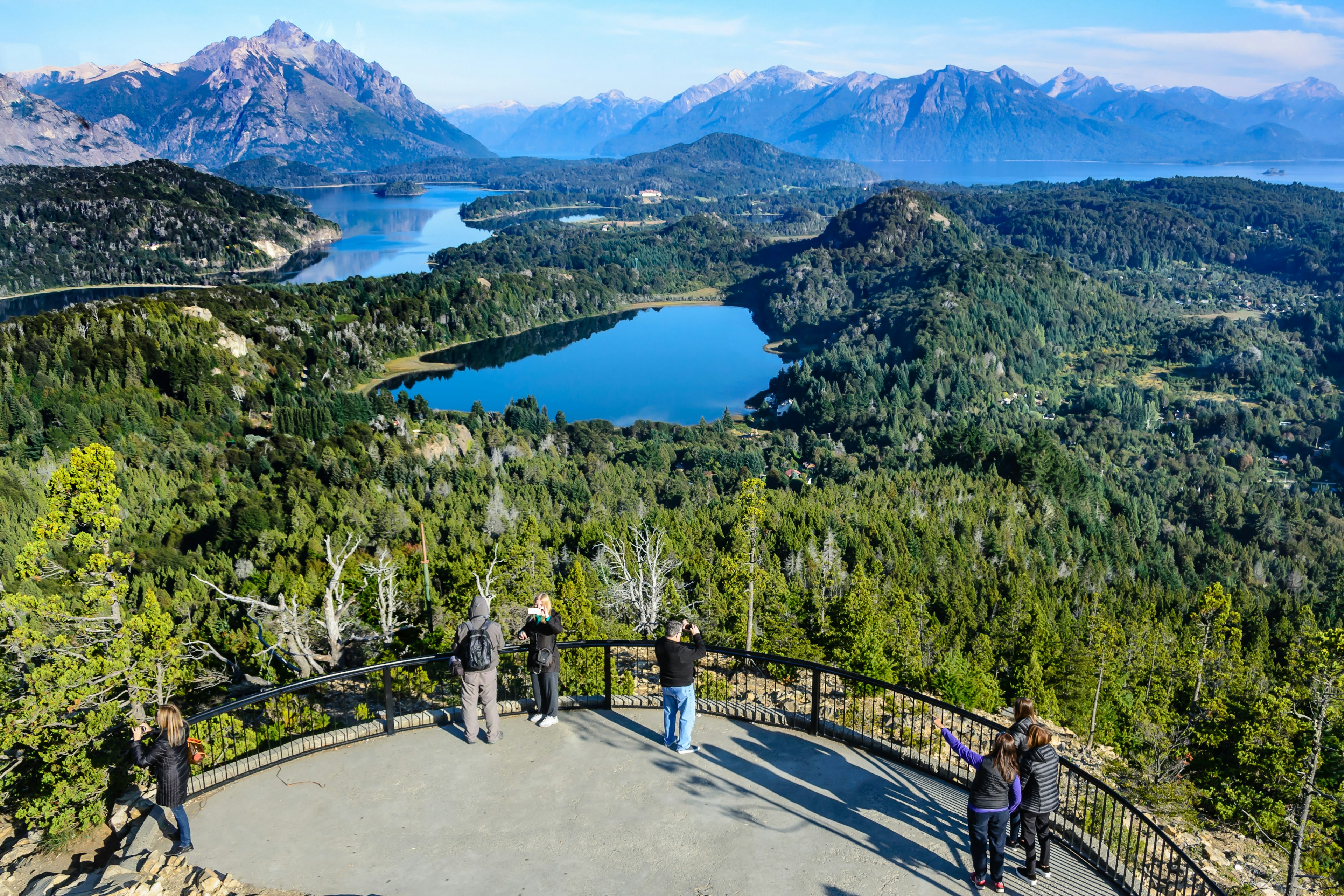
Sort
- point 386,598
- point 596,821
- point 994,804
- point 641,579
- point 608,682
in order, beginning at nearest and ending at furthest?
point 994,804
point 596,821
point 608,682
point 386,598
point 641,579

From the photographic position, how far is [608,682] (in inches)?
476

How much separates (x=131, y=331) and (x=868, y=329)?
112748 mm

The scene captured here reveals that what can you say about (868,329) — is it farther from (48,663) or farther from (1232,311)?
(48,663)

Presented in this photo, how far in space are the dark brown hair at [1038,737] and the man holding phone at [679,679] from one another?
12.3 ft

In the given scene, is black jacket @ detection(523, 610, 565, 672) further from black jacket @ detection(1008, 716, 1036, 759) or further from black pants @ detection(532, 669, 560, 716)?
black jacket @ detection(1008, 716, 1036, 759)

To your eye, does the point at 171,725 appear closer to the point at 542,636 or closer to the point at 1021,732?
the point at 542,636

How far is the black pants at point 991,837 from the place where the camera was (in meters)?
8.57

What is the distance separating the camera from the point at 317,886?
8641 millimetres

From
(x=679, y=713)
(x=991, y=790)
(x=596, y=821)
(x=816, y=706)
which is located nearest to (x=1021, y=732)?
(x=991, y=790)

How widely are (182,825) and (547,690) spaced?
172 inches

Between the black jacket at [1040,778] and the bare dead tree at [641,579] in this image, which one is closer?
the black jacket at [1040,778]

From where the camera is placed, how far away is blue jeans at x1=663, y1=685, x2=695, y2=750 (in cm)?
1079

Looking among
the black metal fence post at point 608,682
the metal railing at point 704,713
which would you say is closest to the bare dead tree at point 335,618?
the metal railing at point 704,713

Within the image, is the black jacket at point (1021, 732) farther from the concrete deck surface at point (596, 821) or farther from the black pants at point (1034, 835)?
the concrete deck surface at point (596, 821)
